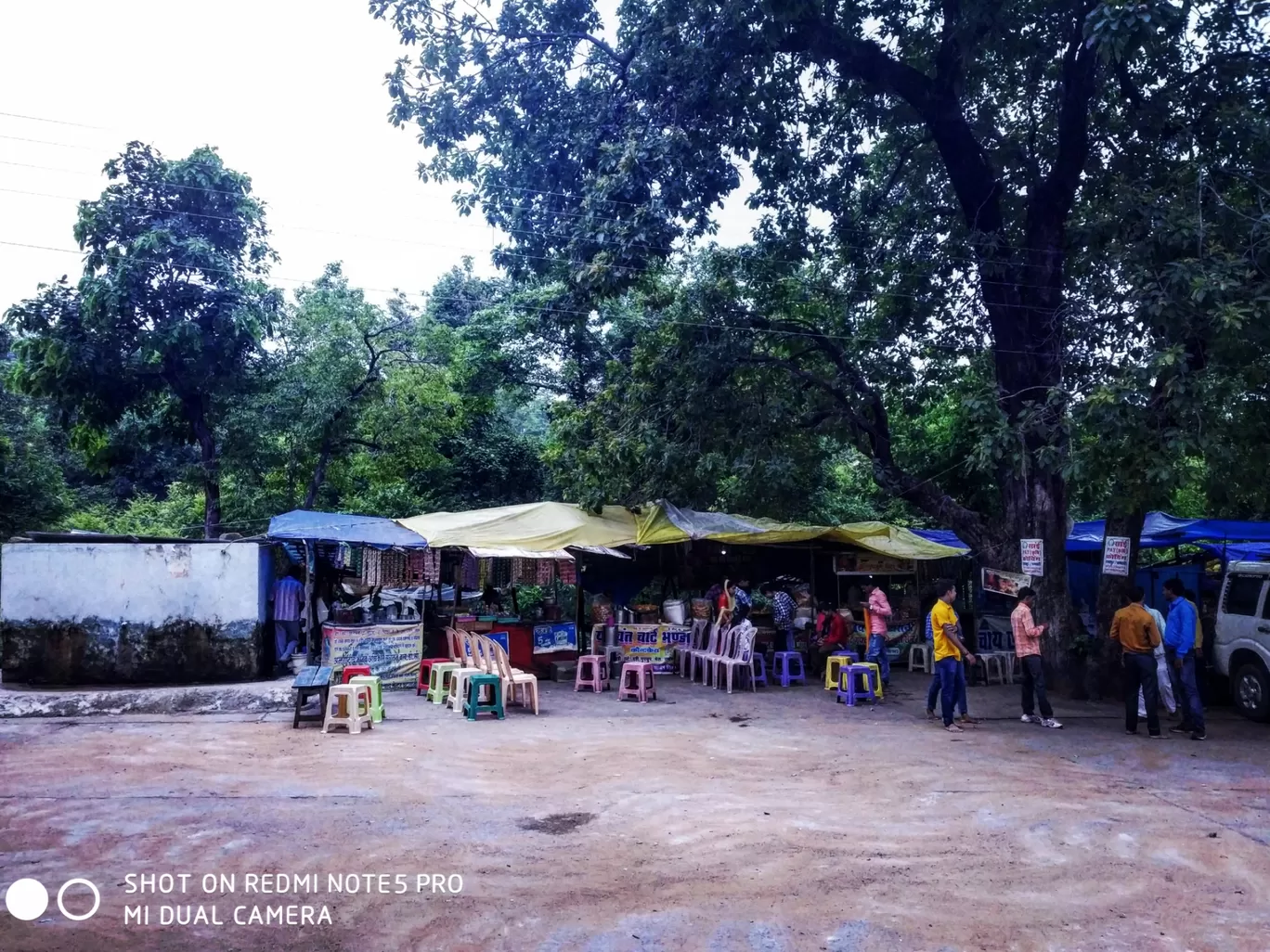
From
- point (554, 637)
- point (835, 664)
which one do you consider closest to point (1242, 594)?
point (835, 664)

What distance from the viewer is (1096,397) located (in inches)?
385

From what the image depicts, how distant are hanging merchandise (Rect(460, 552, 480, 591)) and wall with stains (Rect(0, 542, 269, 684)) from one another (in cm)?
328

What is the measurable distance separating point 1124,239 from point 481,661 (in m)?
9.62

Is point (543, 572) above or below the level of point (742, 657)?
above

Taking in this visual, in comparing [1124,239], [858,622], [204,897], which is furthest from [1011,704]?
[204,897]

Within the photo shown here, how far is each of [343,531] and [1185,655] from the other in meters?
11.0

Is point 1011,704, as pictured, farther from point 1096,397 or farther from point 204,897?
point 204,897

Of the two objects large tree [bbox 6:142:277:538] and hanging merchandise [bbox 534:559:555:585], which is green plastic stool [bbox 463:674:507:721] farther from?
large tree [bbox 6:142:277:538]

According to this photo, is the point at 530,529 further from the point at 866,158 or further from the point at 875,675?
the point at 866,158

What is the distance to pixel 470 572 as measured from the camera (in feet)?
48.5

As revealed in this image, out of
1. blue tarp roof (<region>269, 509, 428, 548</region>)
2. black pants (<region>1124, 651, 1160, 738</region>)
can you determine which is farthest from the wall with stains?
black pants (<region>1124, 651, 1160, 738</region>)

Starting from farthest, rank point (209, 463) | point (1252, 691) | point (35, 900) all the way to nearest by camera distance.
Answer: point (209, 463) < point (1252, 691) < point (35, 900)

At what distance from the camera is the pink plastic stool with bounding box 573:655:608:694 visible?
13.6m

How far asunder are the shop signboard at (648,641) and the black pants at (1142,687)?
6.66 m
